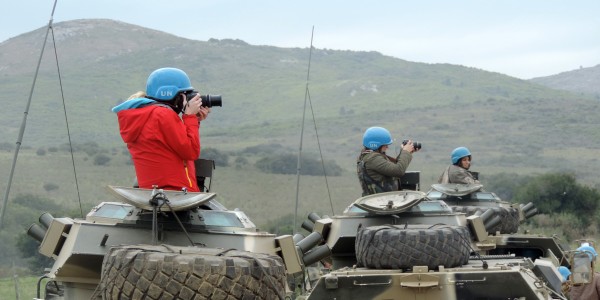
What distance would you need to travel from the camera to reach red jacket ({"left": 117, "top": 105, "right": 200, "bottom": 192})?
31.4 feet

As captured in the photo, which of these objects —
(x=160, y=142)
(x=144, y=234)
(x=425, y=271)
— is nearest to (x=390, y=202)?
(x=425, y=271)

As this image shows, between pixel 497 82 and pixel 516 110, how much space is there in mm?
35998

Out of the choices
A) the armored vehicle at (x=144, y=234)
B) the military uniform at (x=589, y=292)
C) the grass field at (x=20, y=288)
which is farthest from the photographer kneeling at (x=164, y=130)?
the grass field at (x=20, y=288)

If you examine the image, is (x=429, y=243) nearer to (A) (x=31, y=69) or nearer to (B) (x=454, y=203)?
(B) (x=454, y=203)

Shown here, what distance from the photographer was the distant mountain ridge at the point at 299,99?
77812 millimetres

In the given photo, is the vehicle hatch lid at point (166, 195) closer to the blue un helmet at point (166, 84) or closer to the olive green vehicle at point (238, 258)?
the olive green vehicle at point (238, 258)

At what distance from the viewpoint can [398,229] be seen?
11953 millimetres

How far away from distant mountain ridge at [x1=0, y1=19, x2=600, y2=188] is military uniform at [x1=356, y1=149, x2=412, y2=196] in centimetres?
4787

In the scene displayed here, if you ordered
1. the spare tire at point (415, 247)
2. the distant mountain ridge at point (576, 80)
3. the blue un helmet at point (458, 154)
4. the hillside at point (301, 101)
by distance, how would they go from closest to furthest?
the spare tire at point (415, 247) → the blue un helmet at point (458, 154) → the hillside at point (301, 101) → the distant mountain ridge at point (576, 80)

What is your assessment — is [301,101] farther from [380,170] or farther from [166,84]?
[166,84]

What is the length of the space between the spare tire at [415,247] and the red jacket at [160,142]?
2658 mm

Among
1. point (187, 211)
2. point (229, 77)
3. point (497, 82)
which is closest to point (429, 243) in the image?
point (187, 211)

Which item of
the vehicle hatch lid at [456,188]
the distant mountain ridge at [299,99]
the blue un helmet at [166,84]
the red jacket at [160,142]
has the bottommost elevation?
the distant mountain ridge at [299,99]

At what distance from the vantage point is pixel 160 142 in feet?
31.7
